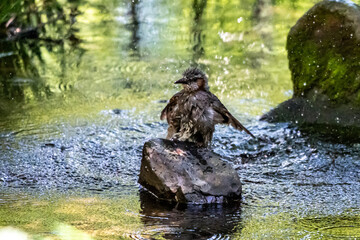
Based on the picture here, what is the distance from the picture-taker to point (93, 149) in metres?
6.58

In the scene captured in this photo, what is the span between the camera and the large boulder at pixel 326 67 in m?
7.62

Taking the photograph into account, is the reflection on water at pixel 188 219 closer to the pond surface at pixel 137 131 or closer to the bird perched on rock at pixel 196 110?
the pond surface at pixel 137 131

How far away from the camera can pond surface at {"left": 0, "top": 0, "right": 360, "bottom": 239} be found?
445cm

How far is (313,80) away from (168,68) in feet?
11.8

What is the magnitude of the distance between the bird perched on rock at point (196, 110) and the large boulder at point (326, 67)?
2608 mm

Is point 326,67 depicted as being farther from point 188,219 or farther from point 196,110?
point 188,219

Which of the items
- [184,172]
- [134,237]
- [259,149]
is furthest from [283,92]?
[134,237]

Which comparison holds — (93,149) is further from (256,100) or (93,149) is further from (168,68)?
(168,68)

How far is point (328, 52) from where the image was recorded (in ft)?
26.0

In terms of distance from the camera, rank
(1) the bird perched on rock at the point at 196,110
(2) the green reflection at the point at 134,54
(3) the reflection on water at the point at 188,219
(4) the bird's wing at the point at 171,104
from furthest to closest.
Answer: (2) the green reflection at the point at 134,54 < (4) the bird's wing at the point at 171,104 < (1) the bird perched on rock at the point at 196,110 < (3) the reflection on water at the point at 188,219

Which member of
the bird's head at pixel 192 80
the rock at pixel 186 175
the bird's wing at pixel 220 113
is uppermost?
the bird's head at pixel 192 80

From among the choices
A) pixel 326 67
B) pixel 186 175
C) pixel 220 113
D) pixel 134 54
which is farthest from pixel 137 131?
pixel 134 54

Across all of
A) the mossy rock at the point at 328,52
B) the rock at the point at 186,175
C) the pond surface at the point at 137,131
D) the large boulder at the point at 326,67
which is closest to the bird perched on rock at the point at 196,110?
the rock at the point at 186,175

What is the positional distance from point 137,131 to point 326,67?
274 centimetres
